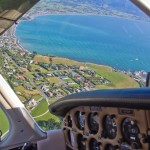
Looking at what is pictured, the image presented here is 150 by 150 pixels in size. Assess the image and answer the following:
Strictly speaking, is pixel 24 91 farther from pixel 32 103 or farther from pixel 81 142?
pixel 81 142

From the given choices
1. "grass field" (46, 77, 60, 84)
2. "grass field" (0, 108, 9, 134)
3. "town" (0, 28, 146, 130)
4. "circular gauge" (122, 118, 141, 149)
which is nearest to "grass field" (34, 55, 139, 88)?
"town" (0, 28, 146, 130)

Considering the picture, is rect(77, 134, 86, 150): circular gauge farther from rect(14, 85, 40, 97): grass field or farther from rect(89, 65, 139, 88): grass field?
rect(14, 85, 40, 97): grass field

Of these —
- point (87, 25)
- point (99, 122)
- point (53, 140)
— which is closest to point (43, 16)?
point (87, 25)

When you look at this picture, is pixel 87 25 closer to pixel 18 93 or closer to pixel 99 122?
pixel 18 93

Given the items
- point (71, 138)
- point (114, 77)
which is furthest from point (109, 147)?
point (114, 77)

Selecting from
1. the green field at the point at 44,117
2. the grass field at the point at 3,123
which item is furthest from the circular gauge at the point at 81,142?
the grass field at the point at 3,123

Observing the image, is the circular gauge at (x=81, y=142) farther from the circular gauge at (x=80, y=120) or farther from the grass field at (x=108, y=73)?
the grass field at (x=108, y=73)

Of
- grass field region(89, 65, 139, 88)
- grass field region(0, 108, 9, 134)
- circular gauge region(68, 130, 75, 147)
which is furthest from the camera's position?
grass field region(0, 108, 9, 134)
